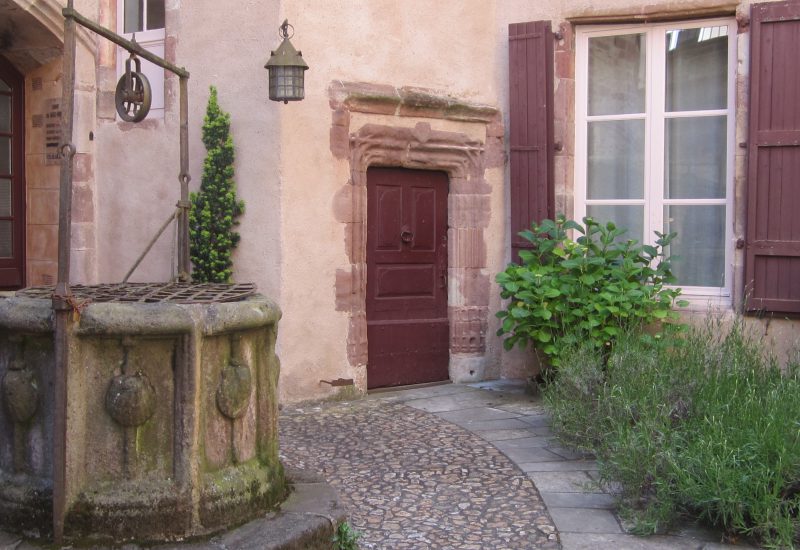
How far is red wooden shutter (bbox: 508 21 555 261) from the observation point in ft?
21.9

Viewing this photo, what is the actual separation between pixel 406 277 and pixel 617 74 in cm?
218

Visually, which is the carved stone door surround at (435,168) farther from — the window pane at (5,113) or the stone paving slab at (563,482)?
the window pane at (5,113)

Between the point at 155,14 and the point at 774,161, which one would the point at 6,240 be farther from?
the point at 774,161

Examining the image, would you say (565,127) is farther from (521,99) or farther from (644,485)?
(644,485)

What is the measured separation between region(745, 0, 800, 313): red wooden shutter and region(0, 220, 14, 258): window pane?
529cm

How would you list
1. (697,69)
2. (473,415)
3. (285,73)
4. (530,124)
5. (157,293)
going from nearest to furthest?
1. (157,293)
2. (285,73)
3. (473,415)
4. (697,69)
5. (530,124)

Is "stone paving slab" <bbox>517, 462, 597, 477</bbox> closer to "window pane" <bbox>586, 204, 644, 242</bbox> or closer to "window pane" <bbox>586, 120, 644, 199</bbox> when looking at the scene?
"window pane" <bbox>586, 204, 644, 242</bbox>

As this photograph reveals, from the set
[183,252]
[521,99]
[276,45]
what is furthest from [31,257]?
[521,99]

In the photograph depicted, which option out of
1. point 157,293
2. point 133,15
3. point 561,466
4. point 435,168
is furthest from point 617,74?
point 157,293

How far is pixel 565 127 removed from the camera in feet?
22.3

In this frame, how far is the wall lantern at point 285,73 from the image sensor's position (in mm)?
5684

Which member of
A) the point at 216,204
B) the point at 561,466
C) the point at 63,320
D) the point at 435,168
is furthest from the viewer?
the point at 435,168

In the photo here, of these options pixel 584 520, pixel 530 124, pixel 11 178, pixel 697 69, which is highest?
pixel 697 69

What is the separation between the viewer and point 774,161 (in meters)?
6.08
